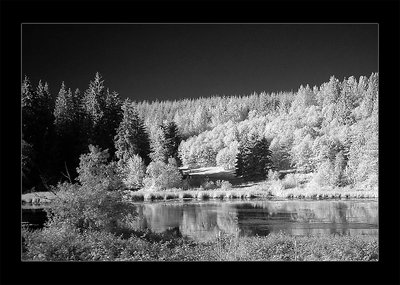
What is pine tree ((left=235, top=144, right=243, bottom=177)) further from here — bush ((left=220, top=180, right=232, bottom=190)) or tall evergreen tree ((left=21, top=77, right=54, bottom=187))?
tall evergreen tree ((left=21, top=77, right=54, bottom=187))

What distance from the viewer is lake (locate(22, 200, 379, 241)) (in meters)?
10.2

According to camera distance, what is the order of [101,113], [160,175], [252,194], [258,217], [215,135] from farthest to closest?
[252,194], [215,135], [258,217], [160,175], [101,113]

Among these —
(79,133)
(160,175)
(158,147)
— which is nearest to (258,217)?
(160,175)

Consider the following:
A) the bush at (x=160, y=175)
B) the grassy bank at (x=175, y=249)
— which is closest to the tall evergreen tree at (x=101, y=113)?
the bush at (x=160, y=175)

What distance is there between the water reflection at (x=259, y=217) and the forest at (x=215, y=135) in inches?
18.3

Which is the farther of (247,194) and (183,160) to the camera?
(247,194)

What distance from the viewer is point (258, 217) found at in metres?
10.5

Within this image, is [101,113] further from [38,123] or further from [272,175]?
[272,175]

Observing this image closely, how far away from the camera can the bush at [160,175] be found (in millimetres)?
10188

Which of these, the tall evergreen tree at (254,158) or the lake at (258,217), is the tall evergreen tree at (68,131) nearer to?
the lake at (258,217)

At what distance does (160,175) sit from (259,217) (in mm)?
2147

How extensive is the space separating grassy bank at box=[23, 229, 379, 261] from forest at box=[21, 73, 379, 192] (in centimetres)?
109
